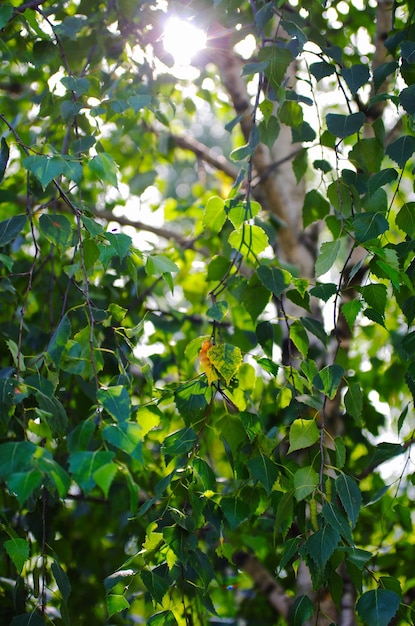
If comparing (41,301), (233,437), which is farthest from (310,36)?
(41,301)

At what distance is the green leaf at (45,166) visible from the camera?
2.63 feet

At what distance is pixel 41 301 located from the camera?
1.73m

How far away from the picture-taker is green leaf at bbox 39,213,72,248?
915 millimetres

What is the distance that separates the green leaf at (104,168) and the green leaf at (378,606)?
0.63 meters

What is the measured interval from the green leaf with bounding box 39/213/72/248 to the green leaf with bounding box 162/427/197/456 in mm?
312

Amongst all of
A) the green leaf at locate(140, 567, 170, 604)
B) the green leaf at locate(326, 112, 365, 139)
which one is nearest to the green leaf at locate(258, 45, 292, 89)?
the green leaf at locate(326, 112, 365, 139)

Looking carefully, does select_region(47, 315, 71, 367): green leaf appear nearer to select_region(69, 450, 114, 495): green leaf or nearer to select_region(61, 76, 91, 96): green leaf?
select_region(69, 450, 114, 495): green leaf

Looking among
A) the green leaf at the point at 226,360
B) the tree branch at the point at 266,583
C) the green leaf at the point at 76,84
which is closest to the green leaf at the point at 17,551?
the green leaf at the point at 226,360

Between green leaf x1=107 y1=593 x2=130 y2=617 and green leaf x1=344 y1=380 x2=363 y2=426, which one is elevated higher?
green leaf x1=344 y1=380 x2=363 y2=426

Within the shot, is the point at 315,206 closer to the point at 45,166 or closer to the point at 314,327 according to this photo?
the point at 314,327

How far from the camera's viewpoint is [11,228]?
0.94m

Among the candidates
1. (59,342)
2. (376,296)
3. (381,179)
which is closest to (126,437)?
(59,342)

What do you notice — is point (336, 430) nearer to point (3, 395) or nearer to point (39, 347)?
point (39, 347)

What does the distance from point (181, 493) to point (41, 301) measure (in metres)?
0.92
